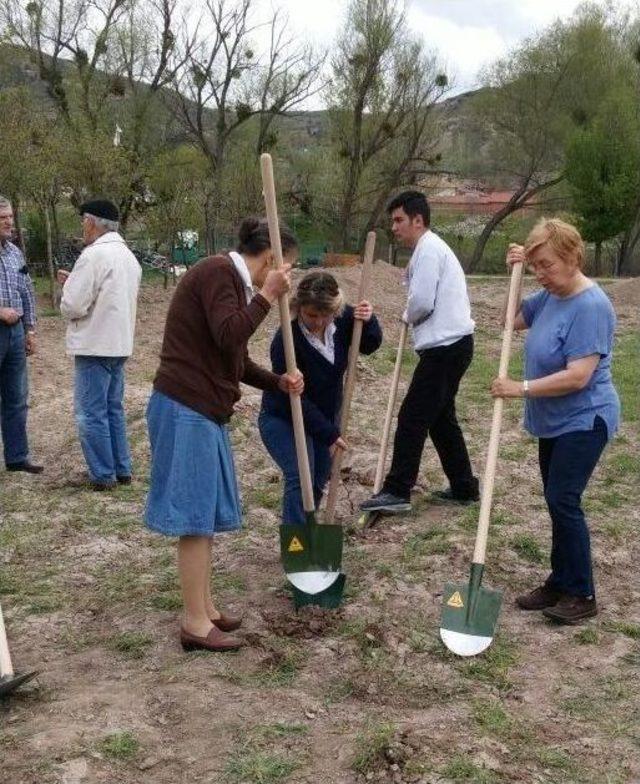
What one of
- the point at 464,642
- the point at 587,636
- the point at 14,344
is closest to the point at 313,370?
the point at 464,642

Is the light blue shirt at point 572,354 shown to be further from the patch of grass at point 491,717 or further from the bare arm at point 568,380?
the patch of grass at point 491,717

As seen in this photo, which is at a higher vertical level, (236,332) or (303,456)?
(236,332)

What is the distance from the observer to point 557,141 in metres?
36.6

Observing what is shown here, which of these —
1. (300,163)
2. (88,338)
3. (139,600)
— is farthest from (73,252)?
(139,600)

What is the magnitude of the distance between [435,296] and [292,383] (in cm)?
152

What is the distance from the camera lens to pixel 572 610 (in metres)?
3.90

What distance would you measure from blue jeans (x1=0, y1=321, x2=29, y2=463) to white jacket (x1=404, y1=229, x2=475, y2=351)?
108 inches

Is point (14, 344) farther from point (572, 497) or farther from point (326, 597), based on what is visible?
point (572, 497)

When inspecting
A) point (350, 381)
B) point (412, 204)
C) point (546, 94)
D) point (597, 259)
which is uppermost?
point (546, 94)

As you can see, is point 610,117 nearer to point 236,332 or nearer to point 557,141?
point 557,141

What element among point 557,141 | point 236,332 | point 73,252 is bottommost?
point 73,252

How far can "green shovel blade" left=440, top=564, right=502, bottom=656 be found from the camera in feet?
11.7

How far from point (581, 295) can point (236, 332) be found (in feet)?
4.83

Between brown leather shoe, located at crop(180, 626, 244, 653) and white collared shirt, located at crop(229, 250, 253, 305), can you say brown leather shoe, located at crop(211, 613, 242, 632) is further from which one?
white collared shirt, located at crop(229, 250, 253, 305)
